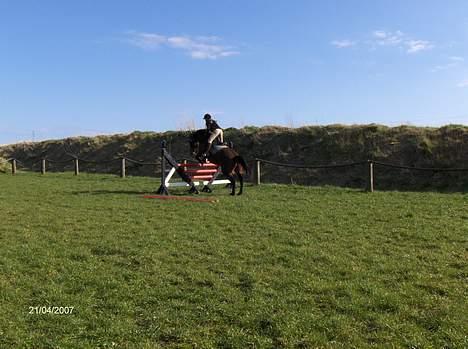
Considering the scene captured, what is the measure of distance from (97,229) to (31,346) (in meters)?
5.05

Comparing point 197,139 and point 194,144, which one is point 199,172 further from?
point 197,139

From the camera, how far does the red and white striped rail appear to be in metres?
15.4

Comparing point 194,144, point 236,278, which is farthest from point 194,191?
point 236,278

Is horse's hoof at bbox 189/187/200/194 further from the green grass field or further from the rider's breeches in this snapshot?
the green grass field

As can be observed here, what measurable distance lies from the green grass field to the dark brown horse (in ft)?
11.8

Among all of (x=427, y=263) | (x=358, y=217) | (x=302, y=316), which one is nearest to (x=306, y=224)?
(x=358, y=217)

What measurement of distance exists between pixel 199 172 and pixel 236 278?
981 centimetres

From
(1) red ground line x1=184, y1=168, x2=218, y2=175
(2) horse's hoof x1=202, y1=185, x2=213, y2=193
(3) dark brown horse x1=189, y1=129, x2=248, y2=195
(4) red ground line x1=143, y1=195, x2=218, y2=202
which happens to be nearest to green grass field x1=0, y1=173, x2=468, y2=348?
(4) red ground line x1=143, y1=195, x2=218, y2=202

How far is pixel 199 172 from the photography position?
15.6 m

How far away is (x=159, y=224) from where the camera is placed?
959 centimetres

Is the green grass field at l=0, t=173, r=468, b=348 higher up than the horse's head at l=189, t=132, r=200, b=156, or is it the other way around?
the horse's head at l=189, t=132, r=200, b=156

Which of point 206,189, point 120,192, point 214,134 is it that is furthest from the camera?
point 206,189

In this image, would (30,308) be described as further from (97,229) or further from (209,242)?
(97,229)

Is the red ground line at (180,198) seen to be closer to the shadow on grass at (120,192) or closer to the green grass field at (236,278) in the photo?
the shadow on grass at (120,192)
